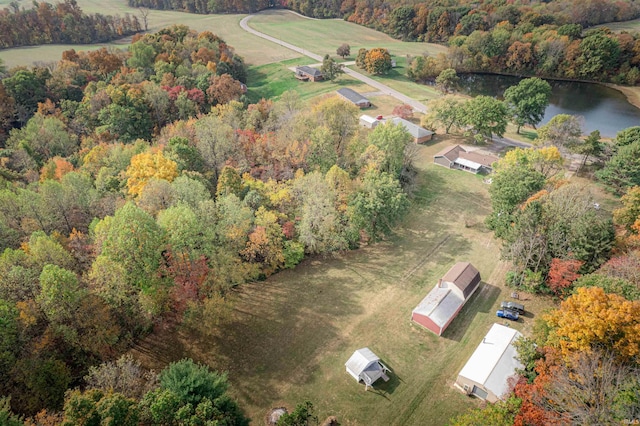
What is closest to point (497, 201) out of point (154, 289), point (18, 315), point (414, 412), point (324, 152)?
point (324, 152)

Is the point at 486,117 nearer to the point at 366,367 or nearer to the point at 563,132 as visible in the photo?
the point at 563,132

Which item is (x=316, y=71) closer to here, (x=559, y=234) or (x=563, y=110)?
(x=563, y=110)

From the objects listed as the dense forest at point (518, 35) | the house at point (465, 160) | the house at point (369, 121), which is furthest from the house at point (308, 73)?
the house at point (465, 160)

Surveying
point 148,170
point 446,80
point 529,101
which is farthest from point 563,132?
point 148,170

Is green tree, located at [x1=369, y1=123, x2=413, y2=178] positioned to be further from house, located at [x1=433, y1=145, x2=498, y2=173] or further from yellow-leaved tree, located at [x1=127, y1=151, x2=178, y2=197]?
yellow-leaved tree, located at [x1=127, y1=151, x2=178, y2=197]

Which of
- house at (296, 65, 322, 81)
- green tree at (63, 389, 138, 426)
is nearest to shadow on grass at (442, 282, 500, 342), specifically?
green tree at (63, 389, 138, 426)
